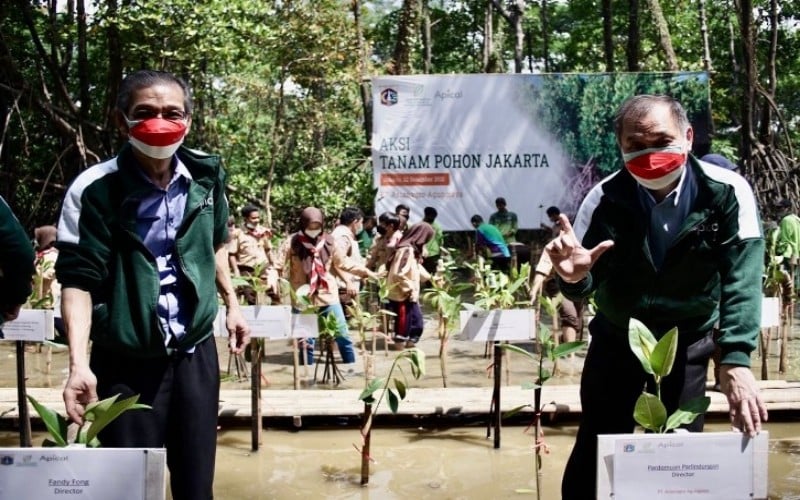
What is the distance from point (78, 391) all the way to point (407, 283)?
274 inches

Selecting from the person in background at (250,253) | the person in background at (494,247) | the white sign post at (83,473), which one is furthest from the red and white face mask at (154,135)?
the person in background at (494,247)

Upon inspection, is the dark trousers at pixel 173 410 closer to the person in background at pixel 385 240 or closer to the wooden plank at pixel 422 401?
the wooden plank at pixel 422 401

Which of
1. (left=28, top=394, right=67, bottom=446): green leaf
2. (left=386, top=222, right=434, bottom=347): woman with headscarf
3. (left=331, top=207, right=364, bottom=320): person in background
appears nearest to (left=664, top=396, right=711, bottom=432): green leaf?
(left=28, top=394, right=67, bottom=446): green leaf

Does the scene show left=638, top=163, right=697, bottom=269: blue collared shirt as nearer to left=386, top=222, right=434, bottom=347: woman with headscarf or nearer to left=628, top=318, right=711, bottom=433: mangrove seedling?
left=628, top=318, right=711, bottom=433: mangrove seedling

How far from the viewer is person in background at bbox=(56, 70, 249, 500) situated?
274 cm

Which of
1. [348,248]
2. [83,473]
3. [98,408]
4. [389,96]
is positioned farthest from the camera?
[389,96]

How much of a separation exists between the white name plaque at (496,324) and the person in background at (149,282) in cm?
281

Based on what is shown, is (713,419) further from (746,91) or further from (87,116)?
(87,116)

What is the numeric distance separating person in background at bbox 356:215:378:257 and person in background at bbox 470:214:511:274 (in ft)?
5.12

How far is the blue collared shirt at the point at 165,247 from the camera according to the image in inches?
111

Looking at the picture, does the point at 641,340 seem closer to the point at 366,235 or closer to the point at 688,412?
the point at 688,412

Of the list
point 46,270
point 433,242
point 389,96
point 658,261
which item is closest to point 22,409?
point 46,270

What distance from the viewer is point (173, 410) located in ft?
9.37

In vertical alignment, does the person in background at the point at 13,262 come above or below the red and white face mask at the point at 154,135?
below
